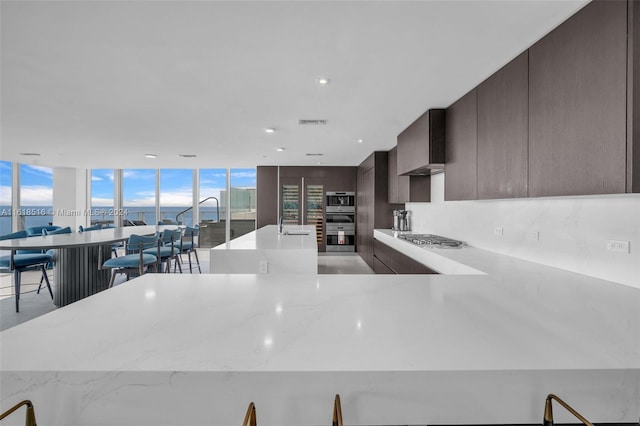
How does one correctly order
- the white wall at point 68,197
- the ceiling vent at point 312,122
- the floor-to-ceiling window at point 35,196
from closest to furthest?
the ceiling vent at point 312,122 < the floor-to-ceiling window at point 35,196 < the white wall at point 68,197

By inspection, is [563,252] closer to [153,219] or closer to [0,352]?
[0,352]

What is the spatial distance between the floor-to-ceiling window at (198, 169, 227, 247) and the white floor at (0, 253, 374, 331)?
3.49 ft

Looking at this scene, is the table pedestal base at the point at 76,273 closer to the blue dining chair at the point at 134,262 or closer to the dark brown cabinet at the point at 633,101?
the blue dining chair at the point at 134,262

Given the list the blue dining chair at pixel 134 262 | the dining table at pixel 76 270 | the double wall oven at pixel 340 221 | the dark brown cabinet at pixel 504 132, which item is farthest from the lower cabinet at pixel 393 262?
the dining table at pixel 76 270

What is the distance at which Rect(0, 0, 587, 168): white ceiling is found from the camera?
1.54 meters

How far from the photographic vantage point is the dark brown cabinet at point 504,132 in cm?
192

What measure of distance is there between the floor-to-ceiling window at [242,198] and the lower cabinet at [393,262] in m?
4.17

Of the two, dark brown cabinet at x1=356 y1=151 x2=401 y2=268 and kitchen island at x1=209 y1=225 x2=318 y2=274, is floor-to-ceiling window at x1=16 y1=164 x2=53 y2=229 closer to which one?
kitchen island at x1=209 y1=225 x2=318 y2=274

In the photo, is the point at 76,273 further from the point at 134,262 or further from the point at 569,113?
the point at 569,113

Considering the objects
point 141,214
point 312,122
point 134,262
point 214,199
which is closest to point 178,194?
point 214,199

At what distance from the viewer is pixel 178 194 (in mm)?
8445

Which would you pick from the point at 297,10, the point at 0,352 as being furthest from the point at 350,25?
the point at 0,352

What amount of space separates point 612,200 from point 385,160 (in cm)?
427

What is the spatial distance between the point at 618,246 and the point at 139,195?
31.7 feet
